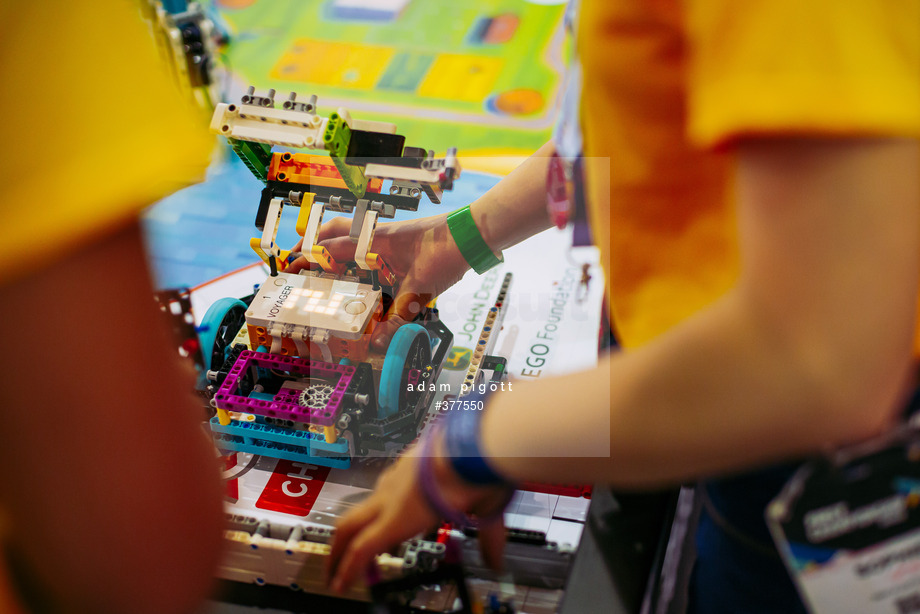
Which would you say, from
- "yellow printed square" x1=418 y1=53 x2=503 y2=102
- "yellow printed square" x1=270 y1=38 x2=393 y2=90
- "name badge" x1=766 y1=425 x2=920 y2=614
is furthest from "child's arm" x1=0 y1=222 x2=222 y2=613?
Answer: "yellow printed square" x1=270 y1=38 x2=393 y2=90

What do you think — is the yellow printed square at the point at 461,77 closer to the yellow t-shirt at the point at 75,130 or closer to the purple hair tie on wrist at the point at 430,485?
the purple hair tie on wrist at the point at 430,485

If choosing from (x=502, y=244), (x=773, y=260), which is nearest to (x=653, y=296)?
(x=773, y=260)

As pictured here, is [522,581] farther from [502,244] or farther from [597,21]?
[597,21]

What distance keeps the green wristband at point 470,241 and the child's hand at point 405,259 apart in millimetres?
74

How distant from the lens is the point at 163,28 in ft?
11.5

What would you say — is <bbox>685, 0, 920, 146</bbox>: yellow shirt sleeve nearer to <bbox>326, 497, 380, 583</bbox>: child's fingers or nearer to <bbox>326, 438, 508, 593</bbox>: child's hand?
<bbox>326, 438, 508, 593</bbox>: child's hand

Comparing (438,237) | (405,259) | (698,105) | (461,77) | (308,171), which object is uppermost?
(698,105)

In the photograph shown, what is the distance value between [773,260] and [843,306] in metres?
0.08

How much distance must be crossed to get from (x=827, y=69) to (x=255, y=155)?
1.80 meters

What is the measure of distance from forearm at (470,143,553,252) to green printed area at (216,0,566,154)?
1.86 m

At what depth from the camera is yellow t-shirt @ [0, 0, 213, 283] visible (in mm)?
550

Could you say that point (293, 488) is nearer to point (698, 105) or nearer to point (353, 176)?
point (353, 176)

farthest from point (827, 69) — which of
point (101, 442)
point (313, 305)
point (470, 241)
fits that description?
point (313, 305)

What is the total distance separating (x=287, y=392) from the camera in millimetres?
2178
